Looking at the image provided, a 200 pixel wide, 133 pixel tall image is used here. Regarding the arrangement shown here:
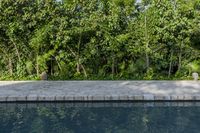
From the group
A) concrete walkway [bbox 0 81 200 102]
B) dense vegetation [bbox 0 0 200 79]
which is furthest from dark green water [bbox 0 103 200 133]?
dense vegetation [bbox 0 0 200 79]

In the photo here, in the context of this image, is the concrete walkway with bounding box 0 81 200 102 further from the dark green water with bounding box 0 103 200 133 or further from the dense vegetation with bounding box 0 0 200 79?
the dense vegetation with bounding box 0 0 200 79

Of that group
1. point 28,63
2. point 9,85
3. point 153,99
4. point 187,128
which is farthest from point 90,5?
point 187,128

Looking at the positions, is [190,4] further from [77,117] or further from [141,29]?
[77,117]

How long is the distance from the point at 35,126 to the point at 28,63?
5970 mm

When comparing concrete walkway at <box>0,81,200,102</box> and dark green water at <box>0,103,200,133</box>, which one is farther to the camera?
concrete walkway at <box>0,81,200,102</box>

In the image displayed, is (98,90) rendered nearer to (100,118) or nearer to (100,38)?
(100,118)

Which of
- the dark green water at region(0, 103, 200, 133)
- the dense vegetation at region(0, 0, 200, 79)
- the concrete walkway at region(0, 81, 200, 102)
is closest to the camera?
the dark green water at region(0, 103, 200, 133)

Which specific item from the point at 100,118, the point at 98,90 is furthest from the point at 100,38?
the point at 100,118

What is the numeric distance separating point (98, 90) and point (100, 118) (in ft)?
7.41

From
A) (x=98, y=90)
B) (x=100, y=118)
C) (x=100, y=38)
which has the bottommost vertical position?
(x=100, y=118)

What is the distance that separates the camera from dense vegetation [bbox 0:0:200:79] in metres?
13.1

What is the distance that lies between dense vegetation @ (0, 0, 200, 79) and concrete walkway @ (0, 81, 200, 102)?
1.25 m

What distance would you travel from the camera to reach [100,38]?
13469 millimetres

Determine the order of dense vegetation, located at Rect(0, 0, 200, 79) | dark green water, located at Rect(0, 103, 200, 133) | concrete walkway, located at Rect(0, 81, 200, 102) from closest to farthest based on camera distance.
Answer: dark green water, located at Rect(0, 103, 200, 133)
concrete walkway, located at Rect(0, 81, 200, 102)
dense vegetation, located at Rect(0, 0, 200, 79)
